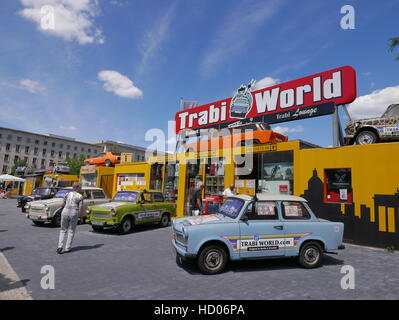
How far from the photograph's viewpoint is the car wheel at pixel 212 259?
529cm

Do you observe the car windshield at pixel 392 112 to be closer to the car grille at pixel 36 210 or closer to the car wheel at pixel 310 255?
the car wheel at pixel 310 255

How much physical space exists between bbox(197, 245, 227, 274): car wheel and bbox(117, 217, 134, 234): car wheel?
5.19m

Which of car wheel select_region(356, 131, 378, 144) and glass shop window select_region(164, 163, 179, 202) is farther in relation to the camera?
glass shop window select_region(164, 163, 179, 202)

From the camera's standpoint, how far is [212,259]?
5.40 meters

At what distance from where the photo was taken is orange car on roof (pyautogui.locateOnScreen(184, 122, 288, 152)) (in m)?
11.6

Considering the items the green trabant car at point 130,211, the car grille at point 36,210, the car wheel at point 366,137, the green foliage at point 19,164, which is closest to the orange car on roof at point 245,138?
the car wheel at point 366,137

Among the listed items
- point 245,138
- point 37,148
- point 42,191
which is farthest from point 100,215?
point 37,148

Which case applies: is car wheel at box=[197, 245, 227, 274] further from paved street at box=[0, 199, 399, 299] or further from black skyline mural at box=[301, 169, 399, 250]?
black skyline mural at box=[301, 169, 399, 250]

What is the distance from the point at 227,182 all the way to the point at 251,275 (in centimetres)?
684

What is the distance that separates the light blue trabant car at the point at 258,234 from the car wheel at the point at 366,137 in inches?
197

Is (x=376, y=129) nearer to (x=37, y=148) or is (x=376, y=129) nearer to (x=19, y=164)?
(x=19, y=164)

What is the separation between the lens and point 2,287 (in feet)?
14.1

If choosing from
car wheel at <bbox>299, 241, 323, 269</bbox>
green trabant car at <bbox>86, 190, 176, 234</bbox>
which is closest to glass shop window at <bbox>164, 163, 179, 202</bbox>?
green trabant car at <bbox>86, 190, 176, 234</bbox>

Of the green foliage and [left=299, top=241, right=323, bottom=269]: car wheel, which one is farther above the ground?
the green foliage
